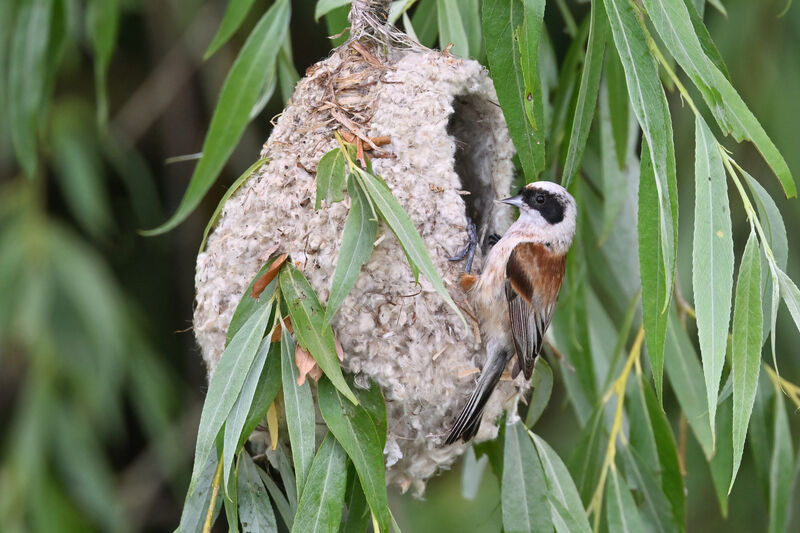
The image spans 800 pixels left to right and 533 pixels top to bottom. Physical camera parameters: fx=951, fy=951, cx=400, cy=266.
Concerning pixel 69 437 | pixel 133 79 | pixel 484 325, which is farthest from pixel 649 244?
pixel 133 79

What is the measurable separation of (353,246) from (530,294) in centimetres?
76

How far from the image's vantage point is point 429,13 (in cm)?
337

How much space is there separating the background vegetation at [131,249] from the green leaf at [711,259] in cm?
149

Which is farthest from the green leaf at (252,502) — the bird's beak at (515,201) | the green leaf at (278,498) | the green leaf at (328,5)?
the green leaf at (328,5)

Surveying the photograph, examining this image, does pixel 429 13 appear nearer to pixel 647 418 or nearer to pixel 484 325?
pixel 484 325

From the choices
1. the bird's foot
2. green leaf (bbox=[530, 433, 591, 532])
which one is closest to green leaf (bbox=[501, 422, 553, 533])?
green leaf (bbox=[530, 433, 591, 532])

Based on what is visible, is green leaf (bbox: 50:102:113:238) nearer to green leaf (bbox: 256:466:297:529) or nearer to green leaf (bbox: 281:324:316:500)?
green leaf (bbox: 256:466:297:529)

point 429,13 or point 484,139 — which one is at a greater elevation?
point 429,13

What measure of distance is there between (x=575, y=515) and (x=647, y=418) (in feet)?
2.10

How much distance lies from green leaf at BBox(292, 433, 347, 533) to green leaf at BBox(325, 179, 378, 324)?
0.40 metres

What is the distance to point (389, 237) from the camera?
2508mm

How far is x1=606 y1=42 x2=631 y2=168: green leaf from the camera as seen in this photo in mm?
3178

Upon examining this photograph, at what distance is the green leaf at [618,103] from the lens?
3.18 metres

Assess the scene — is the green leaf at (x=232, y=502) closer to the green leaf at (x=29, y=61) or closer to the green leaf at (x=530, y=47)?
the green leaf at (x=530, y=47)
